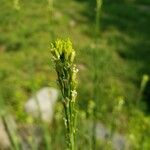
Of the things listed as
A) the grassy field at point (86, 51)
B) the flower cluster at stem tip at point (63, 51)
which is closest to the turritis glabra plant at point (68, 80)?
the flower cluster at stem tip at point (63, 51)

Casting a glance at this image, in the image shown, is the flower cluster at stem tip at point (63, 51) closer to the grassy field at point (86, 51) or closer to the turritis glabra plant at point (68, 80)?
the turritis glabra plant at point (68, 80)

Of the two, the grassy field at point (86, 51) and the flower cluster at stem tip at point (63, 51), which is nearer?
the flower cluster at stem tip at point (63, 51)

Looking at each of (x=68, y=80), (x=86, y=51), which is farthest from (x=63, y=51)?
(x=86, y=51)

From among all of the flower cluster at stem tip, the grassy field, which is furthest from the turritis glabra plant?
the grassy field

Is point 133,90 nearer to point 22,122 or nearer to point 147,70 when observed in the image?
point 147,70

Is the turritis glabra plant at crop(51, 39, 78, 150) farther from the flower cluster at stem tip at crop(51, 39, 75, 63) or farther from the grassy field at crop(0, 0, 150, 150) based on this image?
the grassy field at crop(0, 0, 150, 150)
